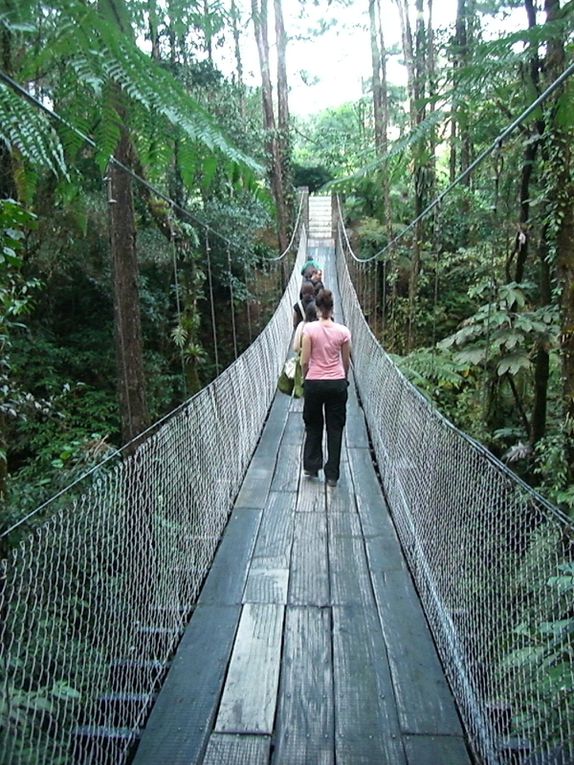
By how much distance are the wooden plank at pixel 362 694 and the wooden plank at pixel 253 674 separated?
18 cm

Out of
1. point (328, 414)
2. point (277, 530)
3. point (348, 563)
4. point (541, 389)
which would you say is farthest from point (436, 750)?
point (541, 389)

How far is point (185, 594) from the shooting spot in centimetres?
214

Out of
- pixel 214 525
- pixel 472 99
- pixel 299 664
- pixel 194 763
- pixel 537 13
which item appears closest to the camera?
pixel 194 763

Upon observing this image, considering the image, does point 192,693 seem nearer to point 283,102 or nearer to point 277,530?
point 277,530

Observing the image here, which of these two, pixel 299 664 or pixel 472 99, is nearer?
pixel 299 664

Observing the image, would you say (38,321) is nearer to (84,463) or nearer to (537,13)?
(84,463)

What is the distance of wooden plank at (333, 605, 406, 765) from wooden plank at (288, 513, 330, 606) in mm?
135

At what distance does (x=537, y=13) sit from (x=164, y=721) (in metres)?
4.94

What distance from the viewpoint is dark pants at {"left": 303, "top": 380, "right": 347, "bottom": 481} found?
3240 mm

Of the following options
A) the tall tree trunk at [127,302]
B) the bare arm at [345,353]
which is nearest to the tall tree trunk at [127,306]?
the tall tree trunk at [127,302]

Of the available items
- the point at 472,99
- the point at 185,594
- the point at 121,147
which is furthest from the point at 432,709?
the point at 121,147

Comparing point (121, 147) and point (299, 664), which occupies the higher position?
point (121, 147)

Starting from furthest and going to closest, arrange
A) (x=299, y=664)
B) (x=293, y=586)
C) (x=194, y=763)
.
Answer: (x=293, y=586)
(x=299, y=664)
(x=194, y=763)

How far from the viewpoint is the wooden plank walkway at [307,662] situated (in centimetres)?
150
